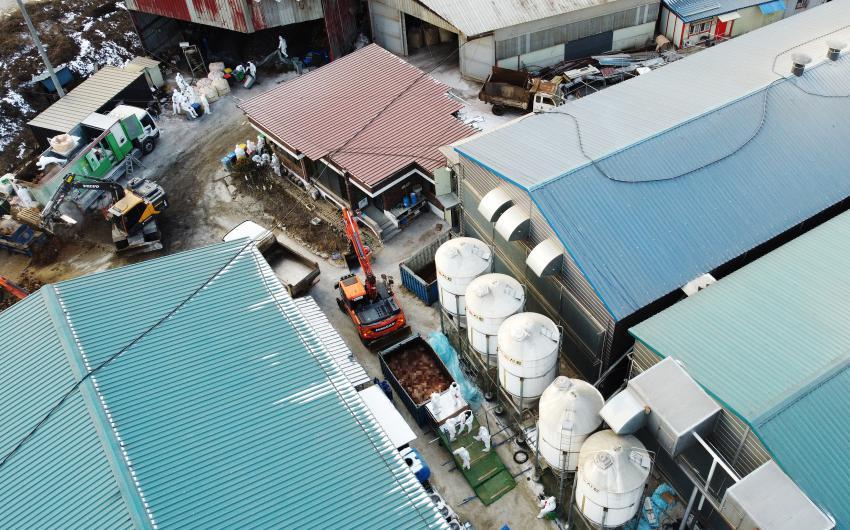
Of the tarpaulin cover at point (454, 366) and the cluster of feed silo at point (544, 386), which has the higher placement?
the cluster of feed silo at point (544, 386)

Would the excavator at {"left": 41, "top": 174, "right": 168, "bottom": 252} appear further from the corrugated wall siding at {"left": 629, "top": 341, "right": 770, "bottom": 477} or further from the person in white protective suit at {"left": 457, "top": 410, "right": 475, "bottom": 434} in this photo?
the corrugated wall siding at {"left": 629, "top": 341, "right": 770, "bottom": 477}

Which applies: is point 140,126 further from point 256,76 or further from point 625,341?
point 625,341

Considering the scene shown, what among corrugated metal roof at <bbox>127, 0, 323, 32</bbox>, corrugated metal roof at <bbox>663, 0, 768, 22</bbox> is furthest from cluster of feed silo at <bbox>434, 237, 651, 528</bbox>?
corrugated metal roof at <bbox>663, 0, 768, 22</bbox>

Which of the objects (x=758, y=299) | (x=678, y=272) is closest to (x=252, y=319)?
(x=678, y=272)

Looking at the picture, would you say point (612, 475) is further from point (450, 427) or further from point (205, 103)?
point (205, 103)

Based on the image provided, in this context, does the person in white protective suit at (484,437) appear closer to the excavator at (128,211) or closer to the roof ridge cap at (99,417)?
the roof ridge cap at (99,417)

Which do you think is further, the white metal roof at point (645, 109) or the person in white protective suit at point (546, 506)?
the white metal roof at point (645, 109)

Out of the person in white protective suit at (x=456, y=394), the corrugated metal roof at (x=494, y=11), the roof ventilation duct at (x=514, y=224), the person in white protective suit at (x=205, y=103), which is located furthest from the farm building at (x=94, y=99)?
the person in white protective suit at (x=456, y=394)
